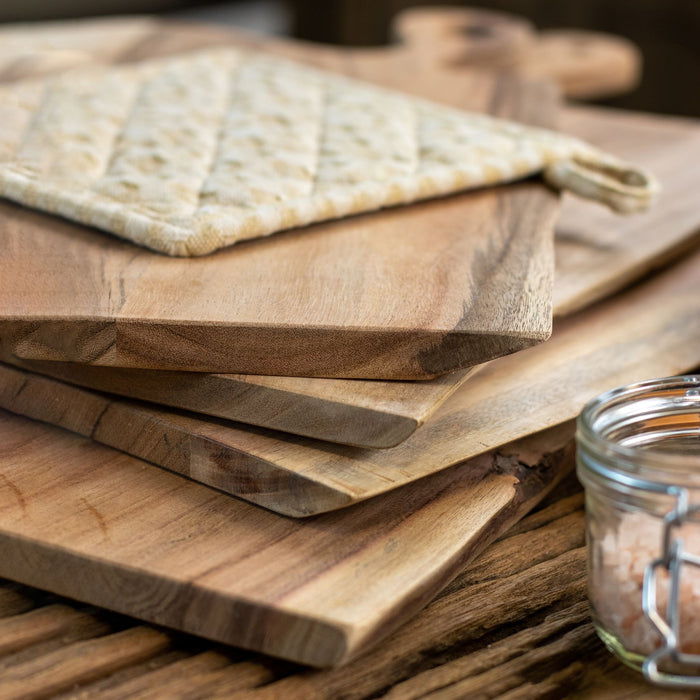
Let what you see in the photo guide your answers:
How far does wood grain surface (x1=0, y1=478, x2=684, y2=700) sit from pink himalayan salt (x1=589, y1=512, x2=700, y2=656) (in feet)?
0.10

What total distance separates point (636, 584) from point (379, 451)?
165mm

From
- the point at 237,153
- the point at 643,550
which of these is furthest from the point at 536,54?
the point at 643,550

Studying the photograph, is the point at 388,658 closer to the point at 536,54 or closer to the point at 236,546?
the point at 236,546

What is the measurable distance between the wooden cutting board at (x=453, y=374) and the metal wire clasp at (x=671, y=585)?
14 centimetres

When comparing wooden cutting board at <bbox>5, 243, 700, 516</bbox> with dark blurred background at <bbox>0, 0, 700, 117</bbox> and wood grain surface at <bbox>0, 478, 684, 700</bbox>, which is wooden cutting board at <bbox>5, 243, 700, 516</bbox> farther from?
dark blurred background at <bbox>0, 0, 700, 117</bbox>

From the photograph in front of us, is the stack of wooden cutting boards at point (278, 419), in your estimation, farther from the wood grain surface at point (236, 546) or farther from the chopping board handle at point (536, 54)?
the chopping board handle at point (536, 54)

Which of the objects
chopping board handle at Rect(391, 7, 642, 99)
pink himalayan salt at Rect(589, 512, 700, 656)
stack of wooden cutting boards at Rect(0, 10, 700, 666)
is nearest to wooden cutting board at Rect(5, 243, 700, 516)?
stack of wooden cutting boards at Rect(0, 10, 700, 666)

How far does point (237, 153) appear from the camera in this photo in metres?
0.79

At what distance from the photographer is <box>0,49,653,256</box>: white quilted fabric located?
2.24 feet

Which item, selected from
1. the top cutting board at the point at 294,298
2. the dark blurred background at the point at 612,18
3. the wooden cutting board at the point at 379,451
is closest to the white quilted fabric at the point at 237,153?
the top cutting board at the point at 294,298

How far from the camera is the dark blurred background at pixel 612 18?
2.34m

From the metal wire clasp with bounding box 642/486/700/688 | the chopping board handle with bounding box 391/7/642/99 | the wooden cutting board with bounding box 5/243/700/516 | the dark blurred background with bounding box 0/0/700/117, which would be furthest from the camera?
the dark blurred background with bounding box 0/0/700/117

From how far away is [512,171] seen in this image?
819mm

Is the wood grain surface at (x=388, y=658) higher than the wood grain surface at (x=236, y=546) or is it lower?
lower
